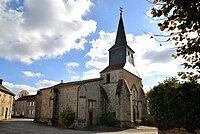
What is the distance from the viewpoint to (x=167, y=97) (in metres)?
10.6

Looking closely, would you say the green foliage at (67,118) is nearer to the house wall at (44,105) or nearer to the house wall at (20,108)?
the house wall at (44,105)

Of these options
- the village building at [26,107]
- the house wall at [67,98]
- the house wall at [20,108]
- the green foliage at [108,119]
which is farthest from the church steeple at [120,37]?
the house wall at [20,108]

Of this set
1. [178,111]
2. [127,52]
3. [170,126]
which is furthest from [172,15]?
[127,52]

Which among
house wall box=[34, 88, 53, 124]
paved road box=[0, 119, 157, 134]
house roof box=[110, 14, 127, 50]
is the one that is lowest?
paved road box=[0, 119, 157, 134]

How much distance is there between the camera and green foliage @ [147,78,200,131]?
9.38 m

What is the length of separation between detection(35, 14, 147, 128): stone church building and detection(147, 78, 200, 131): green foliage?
49.2 feet

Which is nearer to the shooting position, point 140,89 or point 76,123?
point 76,123

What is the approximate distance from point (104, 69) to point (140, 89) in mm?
7448

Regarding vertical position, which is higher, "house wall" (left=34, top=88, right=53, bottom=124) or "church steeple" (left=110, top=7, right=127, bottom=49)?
"church steeple" (left=110, top=7, right=127, bottom=49)

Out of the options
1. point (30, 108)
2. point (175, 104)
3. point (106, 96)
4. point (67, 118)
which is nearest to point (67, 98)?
point (67, 118)

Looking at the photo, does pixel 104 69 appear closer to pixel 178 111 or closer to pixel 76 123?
pixel 76 123

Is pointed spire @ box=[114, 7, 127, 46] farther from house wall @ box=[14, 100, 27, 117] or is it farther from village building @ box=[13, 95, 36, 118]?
house wall @ box=[14, 100, 27, 117]

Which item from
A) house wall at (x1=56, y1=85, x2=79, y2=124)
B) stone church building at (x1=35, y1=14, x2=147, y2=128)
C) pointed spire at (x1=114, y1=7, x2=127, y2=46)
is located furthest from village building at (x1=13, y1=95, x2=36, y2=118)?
pointed spire at (x1=114, y1=7, x2=127, y2=46)

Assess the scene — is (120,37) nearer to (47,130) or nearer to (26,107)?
(47,130)
